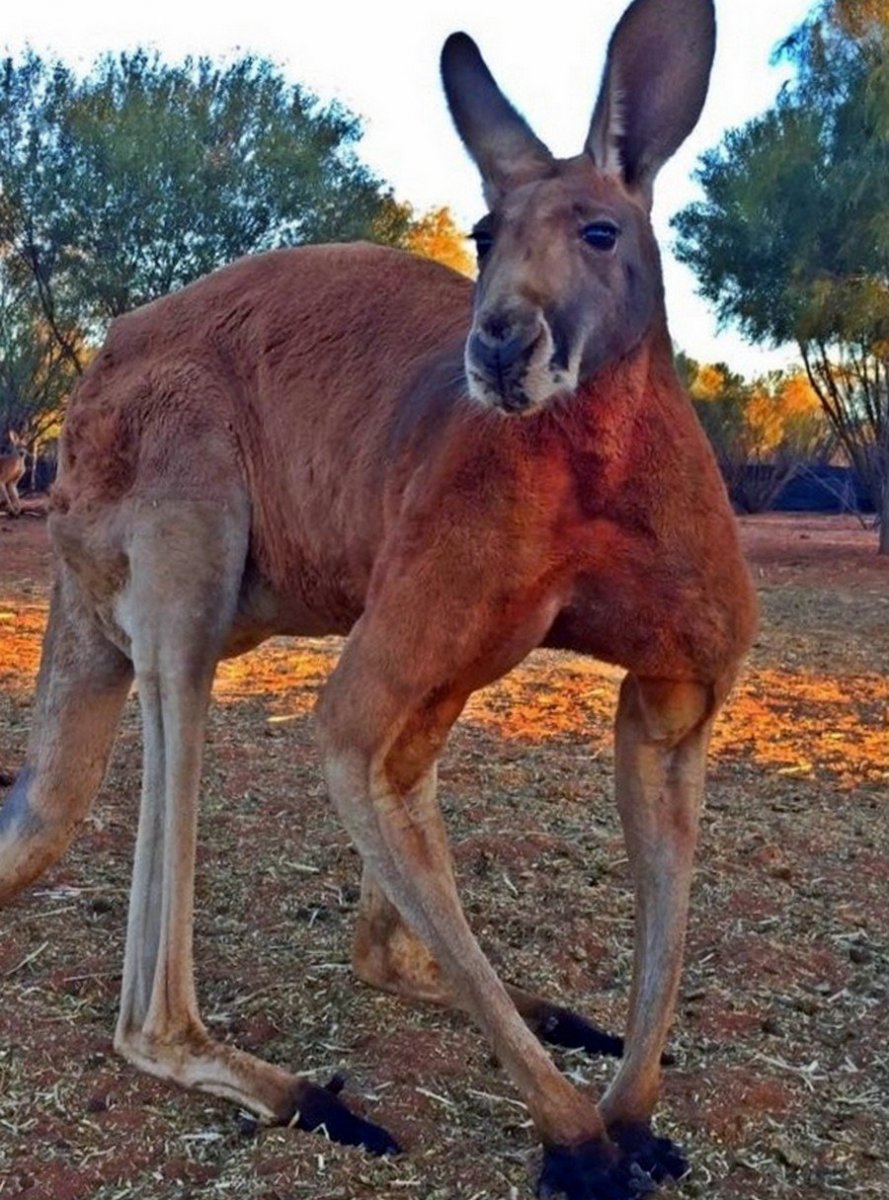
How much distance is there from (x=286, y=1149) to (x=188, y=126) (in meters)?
17.4

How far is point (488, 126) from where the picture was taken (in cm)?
223

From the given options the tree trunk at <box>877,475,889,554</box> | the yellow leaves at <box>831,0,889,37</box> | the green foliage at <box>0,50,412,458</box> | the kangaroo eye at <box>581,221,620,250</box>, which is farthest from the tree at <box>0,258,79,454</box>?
the kangaroo eye at <box>581,221,620,250</box>

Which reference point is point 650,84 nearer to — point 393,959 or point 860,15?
point 393,959

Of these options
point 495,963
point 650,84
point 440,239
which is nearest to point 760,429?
point 440,239

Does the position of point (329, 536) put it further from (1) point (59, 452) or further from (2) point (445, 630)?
(1) point (59, 452)

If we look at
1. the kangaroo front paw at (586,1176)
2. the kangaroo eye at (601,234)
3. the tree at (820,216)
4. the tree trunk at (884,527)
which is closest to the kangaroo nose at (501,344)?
the kangaroo eye at (601,234)

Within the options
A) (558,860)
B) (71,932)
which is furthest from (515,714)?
(71,932)

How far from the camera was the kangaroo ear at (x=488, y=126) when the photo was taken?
7.18 ft

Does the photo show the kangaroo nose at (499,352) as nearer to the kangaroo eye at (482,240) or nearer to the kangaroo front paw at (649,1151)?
the kangaroo eye at (482,240)

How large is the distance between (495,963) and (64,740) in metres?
1.10

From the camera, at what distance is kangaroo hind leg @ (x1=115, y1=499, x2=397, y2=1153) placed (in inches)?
98.4

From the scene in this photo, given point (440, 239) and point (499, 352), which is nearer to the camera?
point (499, 352)

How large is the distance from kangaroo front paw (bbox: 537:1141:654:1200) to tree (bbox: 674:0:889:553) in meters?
13.7

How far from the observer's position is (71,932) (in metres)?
3.19
